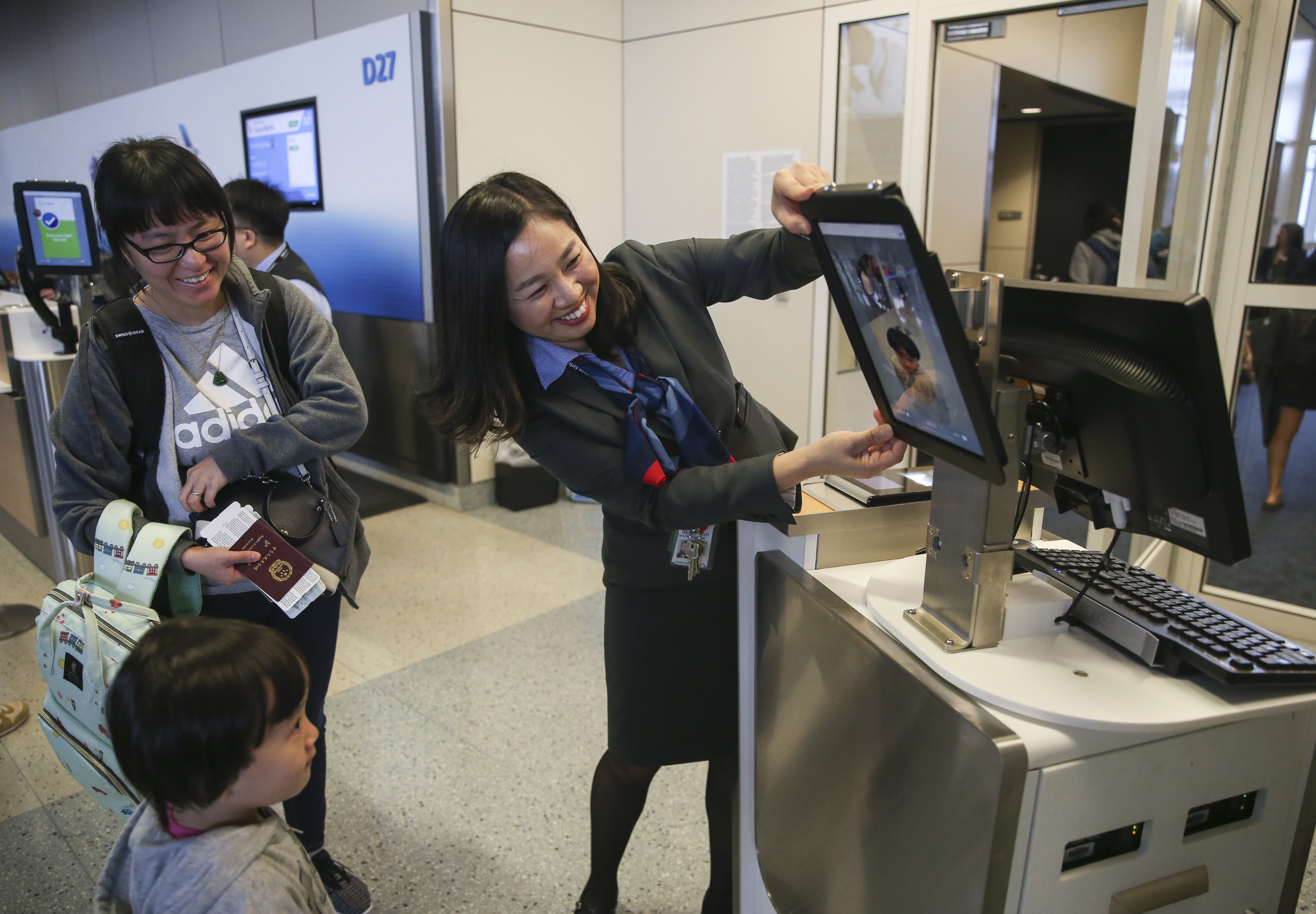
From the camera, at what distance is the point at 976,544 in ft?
3.35

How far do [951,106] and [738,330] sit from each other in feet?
4.69

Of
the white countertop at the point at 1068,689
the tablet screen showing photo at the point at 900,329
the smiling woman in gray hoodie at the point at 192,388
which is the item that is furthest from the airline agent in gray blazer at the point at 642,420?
the smiling woman in gray hoodie at the point at 192,388

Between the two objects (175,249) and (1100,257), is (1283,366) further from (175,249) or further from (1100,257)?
(175,249)

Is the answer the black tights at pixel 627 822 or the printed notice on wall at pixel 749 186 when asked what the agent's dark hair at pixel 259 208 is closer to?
the printed notice on wall at pixel 749 186

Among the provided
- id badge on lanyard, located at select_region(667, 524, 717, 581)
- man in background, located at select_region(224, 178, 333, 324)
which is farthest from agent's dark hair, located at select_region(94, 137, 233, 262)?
man in background, located at select_region(224, 178, 333, 324)

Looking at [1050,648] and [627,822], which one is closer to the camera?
[1050,648]

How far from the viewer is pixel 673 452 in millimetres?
1384

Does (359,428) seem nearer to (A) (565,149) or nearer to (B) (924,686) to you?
(B) (924,686)

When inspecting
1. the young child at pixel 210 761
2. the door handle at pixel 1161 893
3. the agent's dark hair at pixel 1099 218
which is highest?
the agent's dark hair at pixel 1099 218

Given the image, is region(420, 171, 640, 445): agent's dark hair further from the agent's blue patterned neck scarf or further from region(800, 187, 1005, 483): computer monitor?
region(800, 187, 1005, 483): computer monitor

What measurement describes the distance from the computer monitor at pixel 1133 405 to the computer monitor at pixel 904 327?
15cm

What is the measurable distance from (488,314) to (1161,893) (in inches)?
45.5

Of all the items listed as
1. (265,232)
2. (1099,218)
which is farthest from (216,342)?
(1099,218)

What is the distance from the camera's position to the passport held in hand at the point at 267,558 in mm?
1497
